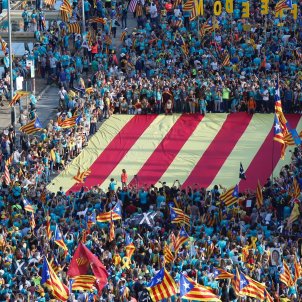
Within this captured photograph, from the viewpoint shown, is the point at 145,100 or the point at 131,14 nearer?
the point at 145,100

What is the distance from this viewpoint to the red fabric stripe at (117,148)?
218ft

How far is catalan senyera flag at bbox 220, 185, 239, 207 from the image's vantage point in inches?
2356

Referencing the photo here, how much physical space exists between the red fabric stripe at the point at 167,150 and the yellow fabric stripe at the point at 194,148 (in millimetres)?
210

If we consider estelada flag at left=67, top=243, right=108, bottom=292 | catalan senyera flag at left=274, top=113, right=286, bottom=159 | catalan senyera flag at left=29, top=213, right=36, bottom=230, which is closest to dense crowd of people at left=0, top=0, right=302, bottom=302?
catalan senyera flag at left=29, top=213, right=36, bottom=230

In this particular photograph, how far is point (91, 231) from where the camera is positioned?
189ft

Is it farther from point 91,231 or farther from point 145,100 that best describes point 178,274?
point 145,100

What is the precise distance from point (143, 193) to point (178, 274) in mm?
9121

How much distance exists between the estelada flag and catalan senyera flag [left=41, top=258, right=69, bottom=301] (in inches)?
43.3

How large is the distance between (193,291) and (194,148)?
63.4ft

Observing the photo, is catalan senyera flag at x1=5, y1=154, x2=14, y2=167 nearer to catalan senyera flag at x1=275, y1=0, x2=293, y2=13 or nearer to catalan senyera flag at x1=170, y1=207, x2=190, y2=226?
catalan senyera flag at x1=170, y1=207, x2=190, y2=226

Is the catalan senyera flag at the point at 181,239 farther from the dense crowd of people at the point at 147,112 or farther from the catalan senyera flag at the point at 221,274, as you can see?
the catalan senyera flag at the point at 221,274

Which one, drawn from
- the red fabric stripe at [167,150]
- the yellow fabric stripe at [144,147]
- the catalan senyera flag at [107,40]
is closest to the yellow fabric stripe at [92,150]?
the yellow fabric stripe at [144,147]

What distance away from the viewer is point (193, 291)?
164ft

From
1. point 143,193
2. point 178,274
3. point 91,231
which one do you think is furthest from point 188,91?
point 178,274
